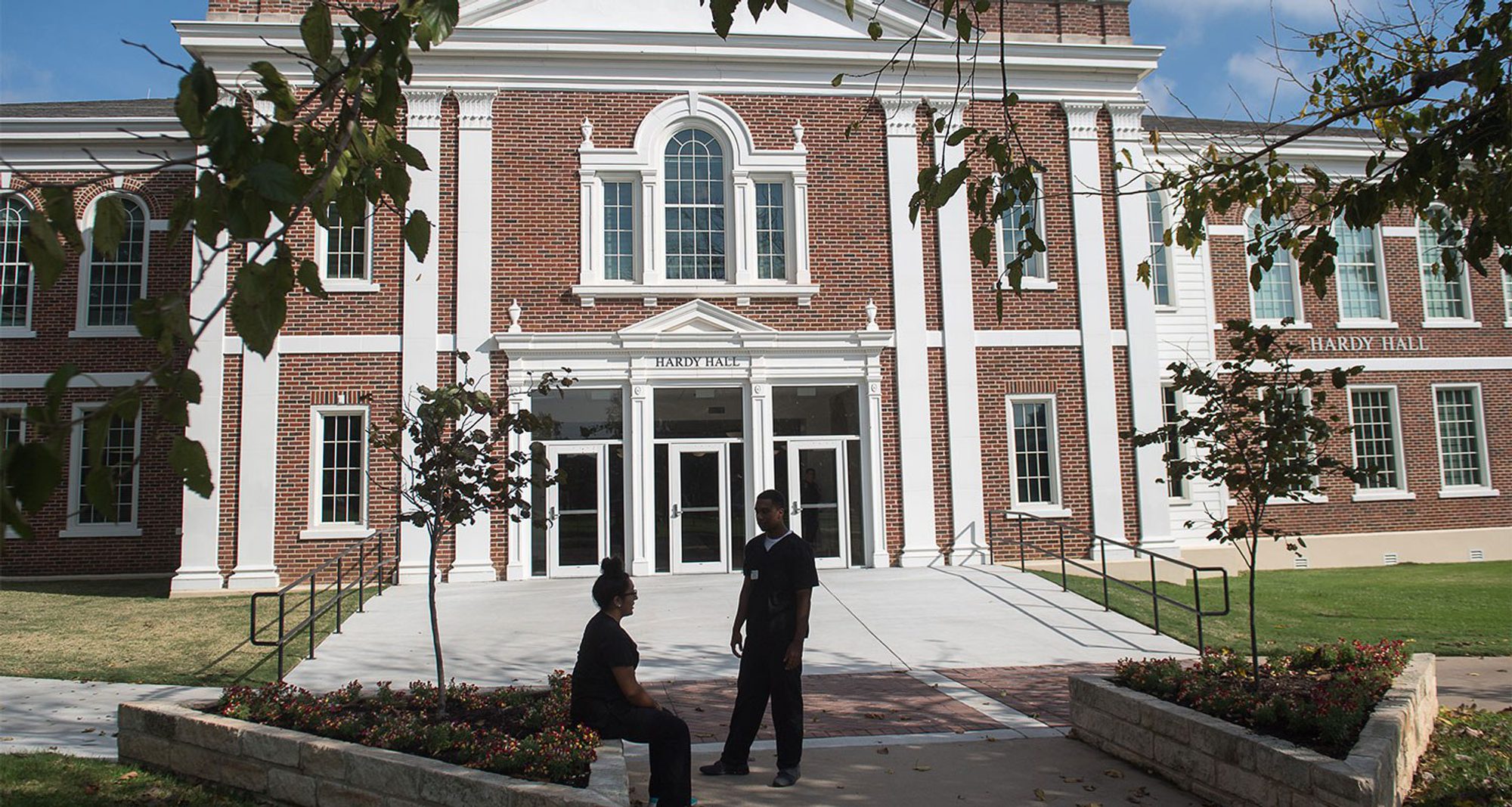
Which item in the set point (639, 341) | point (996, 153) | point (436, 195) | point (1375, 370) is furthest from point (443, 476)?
point (1375, 370)

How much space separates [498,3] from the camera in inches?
693

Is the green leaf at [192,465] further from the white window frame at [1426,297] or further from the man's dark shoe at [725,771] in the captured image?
the white window frame at [1426,297]

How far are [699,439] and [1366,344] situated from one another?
48.2 ft

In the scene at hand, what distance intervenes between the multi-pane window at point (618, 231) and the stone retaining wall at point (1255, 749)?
11681mm

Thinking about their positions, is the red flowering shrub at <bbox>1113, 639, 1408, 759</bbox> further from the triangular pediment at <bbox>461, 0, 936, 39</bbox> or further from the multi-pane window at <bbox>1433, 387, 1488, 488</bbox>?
the multi-pane window at <bbox>1433, 387, 1488, 488</bbox>

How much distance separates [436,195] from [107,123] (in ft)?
21.1

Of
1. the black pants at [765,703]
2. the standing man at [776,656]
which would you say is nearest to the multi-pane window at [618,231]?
the standing man at [776,656]

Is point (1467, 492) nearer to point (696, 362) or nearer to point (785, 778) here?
point (696, 362)

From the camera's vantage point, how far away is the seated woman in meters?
5.70

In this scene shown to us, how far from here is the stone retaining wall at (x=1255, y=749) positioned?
17.5ft

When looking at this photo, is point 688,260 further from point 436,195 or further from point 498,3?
point 498,3

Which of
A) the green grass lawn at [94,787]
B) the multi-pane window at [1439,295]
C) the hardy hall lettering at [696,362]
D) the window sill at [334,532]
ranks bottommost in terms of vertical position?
the green grass lawn at [94,787]

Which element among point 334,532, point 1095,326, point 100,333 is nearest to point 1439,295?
point 1095,326

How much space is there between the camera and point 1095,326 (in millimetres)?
18172
